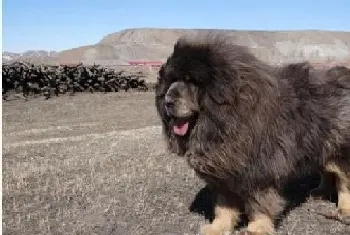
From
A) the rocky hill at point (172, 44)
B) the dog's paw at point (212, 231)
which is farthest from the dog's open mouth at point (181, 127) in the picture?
the rocky hill at point (172, 44)

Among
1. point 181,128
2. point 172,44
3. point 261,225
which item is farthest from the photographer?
point 172,44

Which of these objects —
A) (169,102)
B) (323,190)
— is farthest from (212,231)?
(323,190)

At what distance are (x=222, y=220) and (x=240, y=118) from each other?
1219 millimetres

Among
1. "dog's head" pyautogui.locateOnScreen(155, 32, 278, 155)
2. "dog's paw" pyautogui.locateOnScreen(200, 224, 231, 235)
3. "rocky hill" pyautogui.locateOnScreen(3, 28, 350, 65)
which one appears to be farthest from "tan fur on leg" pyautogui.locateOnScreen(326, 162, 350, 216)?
"rocky hill" pyautogui.locateOnScreen(3, 28, 350, 65)

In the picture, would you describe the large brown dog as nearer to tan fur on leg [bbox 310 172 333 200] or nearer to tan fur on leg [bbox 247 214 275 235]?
tan fur on leg [bbox 247 214 275 235]

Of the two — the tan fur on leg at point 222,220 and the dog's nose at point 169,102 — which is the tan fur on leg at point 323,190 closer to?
the tan fur on leg at point 222,220

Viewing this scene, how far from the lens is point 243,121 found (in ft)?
14.9

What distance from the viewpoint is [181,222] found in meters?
5.53

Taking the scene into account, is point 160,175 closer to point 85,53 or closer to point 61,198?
point 61,198

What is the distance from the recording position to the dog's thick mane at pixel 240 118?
450cm

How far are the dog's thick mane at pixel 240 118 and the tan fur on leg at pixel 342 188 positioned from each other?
2.73 ft

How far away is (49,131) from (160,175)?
6.66 meters

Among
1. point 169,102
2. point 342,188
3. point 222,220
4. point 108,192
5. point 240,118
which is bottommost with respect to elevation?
point 108,192

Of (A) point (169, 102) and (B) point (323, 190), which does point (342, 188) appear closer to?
(B) point (323, 190)
